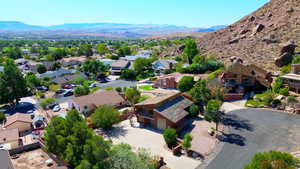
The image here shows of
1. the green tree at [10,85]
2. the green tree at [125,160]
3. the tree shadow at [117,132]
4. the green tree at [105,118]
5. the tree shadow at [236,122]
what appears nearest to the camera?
the green tree at [125,160]

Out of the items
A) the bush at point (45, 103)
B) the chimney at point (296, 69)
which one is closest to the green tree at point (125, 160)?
the bush at point (45, 103)

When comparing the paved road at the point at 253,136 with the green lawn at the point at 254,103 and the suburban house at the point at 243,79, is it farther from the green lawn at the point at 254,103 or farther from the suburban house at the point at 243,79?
the suburban house at the point at 243,79

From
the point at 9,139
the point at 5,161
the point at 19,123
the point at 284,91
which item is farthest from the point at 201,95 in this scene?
the point at 19,123

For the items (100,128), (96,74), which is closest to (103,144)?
(100,128)

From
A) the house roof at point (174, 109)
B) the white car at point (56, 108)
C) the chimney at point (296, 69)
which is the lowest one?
the white car at point (56, 108)

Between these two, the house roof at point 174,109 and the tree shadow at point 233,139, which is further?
the house roof at point 174,109

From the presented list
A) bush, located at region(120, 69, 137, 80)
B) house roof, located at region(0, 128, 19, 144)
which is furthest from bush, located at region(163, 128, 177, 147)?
bush, located at region(120, 69, 137, 80)
